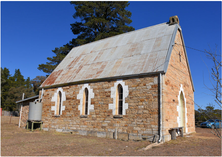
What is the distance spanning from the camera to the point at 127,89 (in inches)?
476

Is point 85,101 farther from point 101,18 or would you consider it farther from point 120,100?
point 101,18

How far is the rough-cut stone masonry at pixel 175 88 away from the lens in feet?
36.2

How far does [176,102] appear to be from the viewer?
41.1 ft

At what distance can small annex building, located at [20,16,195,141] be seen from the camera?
1108 centimetres

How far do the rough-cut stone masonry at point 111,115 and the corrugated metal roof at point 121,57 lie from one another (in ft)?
2.48

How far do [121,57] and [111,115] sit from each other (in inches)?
175

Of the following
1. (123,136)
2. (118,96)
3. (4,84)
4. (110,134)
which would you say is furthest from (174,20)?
(4,84)

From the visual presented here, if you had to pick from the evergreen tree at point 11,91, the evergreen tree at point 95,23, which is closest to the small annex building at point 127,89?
the evergreen tree at point 95,23

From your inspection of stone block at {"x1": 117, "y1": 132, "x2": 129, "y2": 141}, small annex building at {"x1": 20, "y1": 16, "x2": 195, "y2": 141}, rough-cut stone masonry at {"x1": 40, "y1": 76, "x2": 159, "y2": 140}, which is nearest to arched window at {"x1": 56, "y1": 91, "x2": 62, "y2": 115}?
small annex building at {"x1": 20, "y1": 16, "x2": 195, "y2": 141}

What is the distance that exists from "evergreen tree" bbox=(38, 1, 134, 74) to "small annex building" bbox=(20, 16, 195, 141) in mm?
12438

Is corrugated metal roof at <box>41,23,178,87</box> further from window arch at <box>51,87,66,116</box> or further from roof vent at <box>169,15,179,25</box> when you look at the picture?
window arch at <box>51,87,66,116</box>

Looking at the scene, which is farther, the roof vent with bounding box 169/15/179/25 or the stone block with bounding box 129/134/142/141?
the roof vent with bounding box 169/15/179/25

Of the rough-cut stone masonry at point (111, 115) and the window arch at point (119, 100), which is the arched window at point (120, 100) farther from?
the rough-cut stone masonry at point (111, 115)

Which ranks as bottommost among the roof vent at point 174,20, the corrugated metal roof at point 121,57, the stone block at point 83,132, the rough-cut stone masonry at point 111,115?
the stone block at point 83,132
